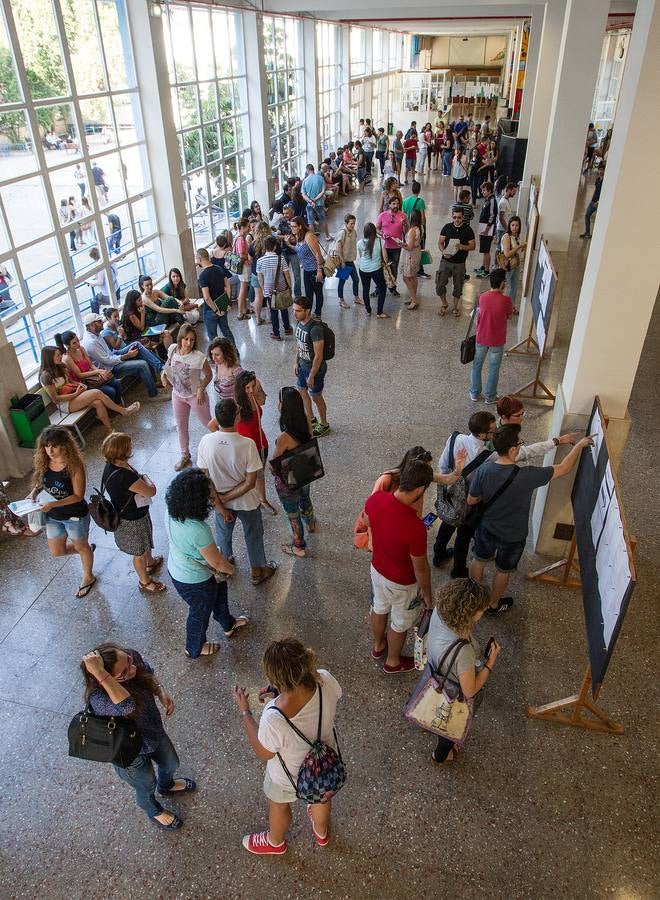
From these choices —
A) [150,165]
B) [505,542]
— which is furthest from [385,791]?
[150,165]

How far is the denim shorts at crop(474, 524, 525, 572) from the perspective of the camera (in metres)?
3.95

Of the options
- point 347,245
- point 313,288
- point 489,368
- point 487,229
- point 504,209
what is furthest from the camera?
point 487,229

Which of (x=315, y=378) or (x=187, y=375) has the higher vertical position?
(x=187, y=375)

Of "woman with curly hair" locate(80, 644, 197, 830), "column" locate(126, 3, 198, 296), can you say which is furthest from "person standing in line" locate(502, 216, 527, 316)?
"woman with curly hair" locate(80, 644, 197, 830)

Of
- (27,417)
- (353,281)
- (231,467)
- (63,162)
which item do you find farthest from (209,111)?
(231,467)

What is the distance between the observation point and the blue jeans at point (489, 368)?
21.5 ft

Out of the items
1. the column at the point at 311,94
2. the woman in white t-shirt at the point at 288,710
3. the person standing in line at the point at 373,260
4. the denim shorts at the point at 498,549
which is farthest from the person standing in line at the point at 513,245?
the column at the point at 311,94

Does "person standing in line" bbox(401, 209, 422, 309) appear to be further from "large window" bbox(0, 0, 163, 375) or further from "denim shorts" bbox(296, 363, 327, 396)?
"large window" bbox(0, 0, 163, 375)

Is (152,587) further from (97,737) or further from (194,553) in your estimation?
(97,737)

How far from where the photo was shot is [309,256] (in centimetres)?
820

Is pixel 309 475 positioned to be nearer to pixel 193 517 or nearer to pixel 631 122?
pixel 193 517

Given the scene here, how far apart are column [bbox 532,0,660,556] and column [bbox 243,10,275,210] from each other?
34.2ft

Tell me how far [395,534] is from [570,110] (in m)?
6.39

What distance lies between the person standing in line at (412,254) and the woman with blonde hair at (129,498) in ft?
19.8
